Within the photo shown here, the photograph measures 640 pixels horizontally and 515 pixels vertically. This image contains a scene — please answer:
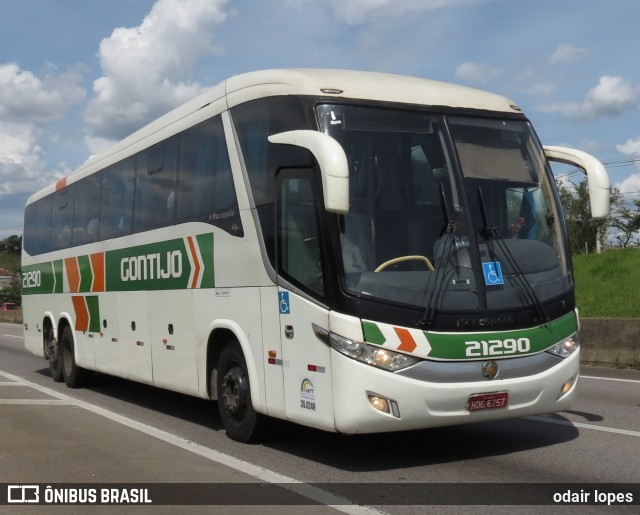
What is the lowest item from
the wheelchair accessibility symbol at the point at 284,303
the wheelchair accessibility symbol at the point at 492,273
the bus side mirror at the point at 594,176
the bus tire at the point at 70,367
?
the bus tire at the point at 70,367

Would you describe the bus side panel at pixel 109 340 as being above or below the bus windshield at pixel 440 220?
below

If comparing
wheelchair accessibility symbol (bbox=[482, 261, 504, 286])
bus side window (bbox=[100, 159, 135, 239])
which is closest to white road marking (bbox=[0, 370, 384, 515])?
wheelchair accessibility symbol (bbox=[482, 261, 504, 286])

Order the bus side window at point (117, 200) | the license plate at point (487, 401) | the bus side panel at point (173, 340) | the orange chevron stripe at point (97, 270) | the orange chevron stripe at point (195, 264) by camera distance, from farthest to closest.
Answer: the orange chevron stripe at point (97, 270)
the bus side window at point (117, 200)
the bus side panel at point (173, 340)
the orange chevron stripe at point (195, 264)
the license plate at point (487, 401)

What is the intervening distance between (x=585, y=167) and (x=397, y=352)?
284 centimetres

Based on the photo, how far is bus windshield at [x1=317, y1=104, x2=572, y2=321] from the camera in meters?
7.05

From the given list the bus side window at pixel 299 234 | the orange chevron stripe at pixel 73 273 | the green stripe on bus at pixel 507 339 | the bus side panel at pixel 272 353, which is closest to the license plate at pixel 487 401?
the green stripe on bus at pixel 507 339

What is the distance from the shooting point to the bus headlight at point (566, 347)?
7543 millimetres

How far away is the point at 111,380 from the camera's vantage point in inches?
615

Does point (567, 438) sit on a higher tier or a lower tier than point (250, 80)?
lower

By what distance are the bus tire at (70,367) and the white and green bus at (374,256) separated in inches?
225

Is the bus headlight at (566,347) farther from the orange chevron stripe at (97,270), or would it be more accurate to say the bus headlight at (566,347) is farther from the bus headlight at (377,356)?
the orange chevron stripe at (97,270)

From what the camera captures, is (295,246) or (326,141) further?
(295,246)

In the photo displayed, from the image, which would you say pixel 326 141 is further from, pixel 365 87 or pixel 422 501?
pixel 422 501

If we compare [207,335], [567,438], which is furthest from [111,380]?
[567,438]
